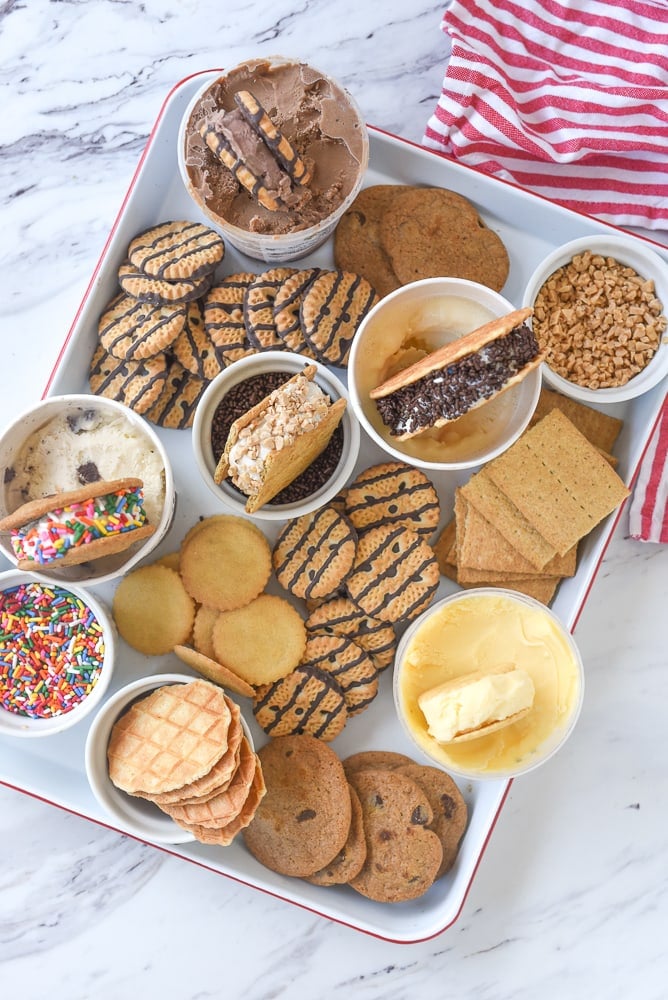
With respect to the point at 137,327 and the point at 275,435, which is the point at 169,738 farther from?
the point at 137,327

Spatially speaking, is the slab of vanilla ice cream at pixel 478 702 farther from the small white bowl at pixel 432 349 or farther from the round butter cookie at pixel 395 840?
the small white bowl at pixel 432 349

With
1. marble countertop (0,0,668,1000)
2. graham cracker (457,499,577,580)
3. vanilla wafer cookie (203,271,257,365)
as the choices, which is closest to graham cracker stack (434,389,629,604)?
graham cracker (457,499,577,580)

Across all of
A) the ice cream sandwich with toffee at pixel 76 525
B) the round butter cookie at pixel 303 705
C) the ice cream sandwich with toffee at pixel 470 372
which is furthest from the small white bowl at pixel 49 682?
the ice cream sandwich with toffee at pixel 470 372

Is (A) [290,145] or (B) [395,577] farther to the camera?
(B) [395,577]

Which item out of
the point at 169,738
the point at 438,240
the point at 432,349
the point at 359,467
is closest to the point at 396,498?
the point at 359,467

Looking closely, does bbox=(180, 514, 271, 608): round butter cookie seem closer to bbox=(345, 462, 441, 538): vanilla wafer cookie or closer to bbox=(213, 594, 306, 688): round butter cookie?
bbox=(213, 594, 306, 688): round butter cookie
